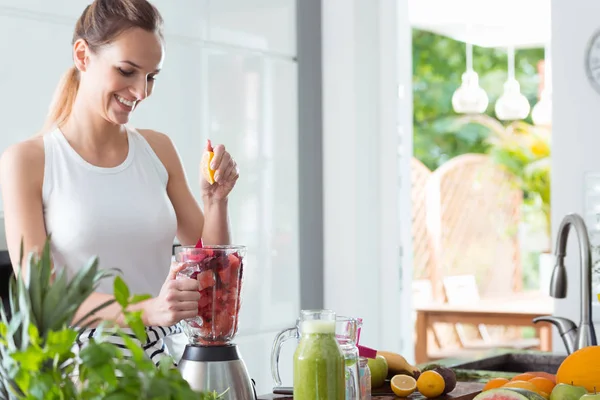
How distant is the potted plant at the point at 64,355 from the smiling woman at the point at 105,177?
30.7 inches

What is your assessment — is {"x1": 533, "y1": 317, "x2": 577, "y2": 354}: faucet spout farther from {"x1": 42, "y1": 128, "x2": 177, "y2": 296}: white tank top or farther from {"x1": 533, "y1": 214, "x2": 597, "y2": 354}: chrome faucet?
{"x1": 42, "y1": 128, "x2": 177, "y2": 296}: white tank top

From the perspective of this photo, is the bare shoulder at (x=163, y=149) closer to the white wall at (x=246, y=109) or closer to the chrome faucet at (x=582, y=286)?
the white wall at (x=246, y=109)

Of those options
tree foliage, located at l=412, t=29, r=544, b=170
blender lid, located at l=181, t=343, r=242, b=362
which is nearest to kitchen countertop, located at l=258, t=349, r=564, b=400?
blender lid, located at l=181, t=343, r=242, b=362

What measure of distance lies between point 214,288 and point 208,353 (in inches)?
3.8

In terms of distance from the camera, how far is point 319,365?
48.5 inches

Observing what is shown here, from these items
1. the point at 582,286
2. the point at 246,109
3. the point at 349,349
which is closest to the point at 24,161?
the point at 349,349

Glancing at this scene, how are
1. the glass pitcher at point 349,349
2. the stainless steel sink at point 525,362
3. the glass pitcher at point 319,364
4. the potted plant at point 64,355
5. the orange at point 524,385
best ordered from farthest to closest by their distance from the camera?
the stainless steel sink at point 525,362, the orange at point 524,385, the glass pitcher at point 349,349, the glass pitcher at point 319,364, the potted plant at point 64,355

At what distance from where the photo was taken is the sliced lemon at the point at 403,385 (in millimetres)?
1586

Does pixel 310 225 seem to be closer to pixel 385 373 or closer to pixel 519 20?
pixel 385 373

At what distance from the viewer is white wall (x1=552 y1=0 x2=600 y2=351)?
347 centimetres

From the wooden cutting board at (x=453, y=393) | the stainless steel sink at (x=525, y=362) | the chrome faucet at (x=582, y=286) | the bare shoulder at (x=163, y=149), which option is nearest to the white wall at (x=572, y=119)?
the stainless steel sink at (x=525, y=362)

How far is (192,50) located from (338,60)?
0.79 meters

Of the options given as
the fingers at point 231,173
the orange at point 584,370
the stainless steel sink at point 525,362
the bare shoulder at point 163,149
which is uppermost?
the bare shoulder at point 163,149

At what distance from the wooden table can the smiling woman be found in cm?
346
